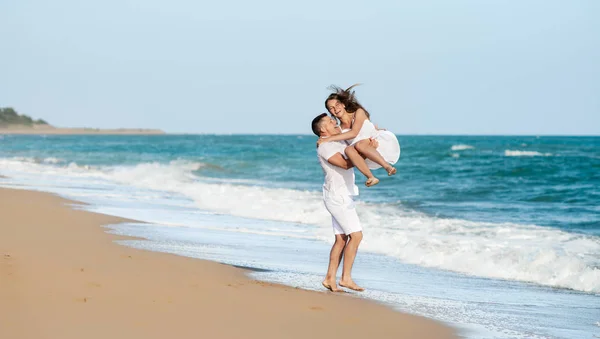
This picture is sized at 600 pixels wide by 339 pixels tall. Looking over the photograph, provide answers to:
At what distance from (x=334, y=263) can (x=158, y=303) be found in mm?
2043

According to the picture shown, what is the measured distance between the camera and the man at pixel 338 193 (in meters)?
6.74

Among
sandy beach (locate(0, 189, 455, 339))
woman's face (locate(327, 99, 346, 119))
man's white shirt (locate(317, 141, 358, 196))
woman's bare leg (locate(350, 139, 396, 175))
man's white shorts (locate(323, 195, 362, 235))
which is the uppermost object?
woman's face (locate(327, 99, 346, 119))

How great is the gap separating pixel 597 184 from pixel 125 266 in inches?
Result: 758

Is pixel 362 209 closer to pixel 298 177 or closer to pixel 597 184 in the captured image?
pixel 597 184

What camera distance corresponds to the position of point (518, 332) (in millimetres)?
5395

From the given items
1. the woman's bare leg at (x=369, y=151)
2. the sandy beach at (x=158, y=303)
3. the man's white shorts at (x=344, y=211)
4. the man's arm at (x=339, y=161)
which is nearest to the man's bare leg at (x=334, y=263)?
the man's white shorts at (x=344, y=211)

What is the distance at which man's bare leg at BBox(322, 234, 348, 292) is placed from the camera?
681cm

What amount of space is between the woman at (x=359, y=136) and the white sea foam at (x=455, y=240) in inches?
89.0

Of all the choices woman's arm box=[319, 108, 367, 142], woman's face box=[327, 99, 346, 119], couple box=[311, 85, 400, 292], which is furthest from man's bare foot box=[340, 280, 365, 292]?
woman's face box=[327, 99, 346, 119]

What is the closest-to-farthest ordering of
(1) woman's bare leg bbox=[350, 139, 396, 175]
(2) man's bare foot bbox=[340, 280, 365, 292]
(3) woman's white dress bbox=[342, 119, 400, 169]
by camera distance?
(1) woman's bare leg bbox=[350, 139, 396, 175], (3) woman's white dress bbox=[342, 119, 400, 169], (2) man's bare foot bbox=[340, 280, 365, 292]

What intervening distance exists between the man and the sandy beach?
0.42m

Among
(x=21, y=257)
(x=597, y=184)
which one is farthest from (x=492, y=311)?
(x=597, y=184)

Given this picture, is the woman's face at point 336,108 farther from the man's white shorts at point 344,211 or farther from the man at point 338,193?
the man's white shorts at point 344,211

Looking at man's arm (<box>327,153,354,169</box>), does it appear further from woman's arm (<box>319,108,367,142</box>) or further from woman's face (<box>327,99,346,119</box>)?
woman's face (<box>327,99,346,119</box>)
